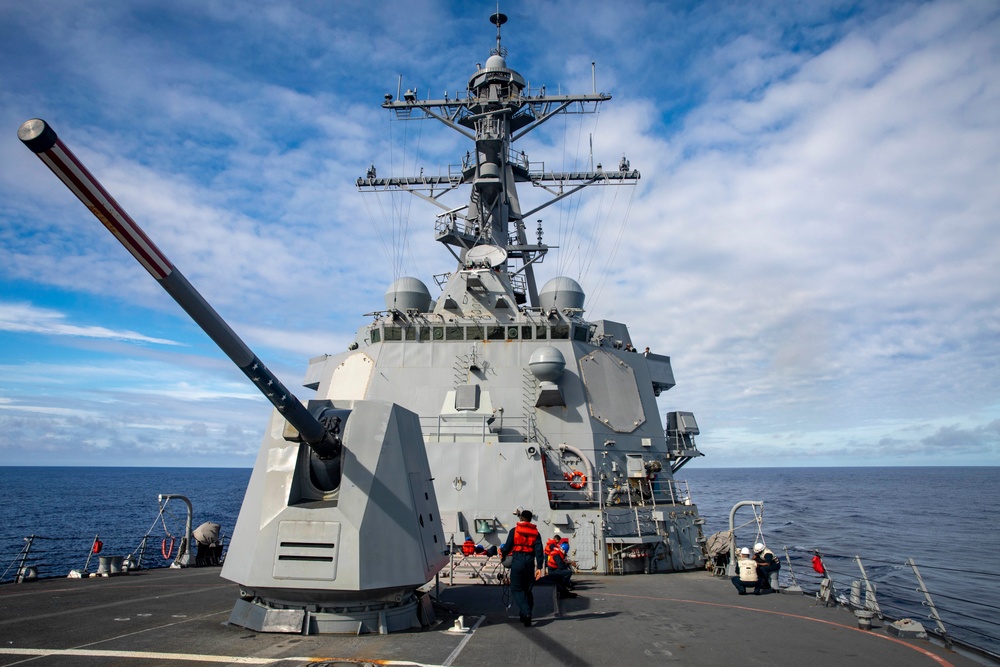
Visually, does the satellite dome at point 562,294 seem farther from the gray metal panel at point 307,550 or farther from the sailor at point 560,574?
the gray metal panel at point 307,550

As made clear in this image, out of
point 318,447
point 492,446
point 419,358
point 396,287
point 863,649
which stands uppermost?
point 396,287

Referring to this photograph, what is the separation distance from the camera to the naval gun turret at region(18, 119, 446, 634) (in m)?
5.60

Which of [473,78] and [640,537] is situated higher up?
[473,78]

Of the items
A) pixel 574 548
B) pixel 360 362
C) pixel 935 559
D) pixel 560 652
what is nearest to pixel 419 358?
pixel 360 362

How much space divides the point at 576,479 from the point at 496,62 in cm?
1318

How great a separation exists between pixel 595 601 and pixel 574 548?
3.10 meters

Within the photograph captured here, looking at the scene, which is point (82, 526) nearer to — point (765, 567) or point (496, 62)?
point (496, 62)

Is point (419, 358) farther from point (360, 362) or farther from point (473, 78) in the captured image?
point (473, 78)

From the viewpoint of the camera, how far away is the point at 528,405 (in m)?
13.1

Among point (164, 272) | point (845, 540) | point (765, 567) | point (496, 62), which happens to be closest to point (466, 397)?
point (765, 567)

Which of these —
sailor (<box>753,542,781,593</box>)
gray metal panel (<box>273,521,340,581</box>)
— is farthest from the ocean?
gray metal panel (<box>273,521,340,581</box>)

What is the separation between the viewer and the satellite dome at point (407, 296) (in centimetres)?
1592

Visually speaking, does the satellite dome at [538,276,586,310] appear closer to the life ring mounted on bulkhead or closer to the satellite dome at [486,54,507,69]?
the life ring mounted on bulkhead

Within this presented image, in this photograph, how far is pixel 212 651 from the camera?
5012 mm
